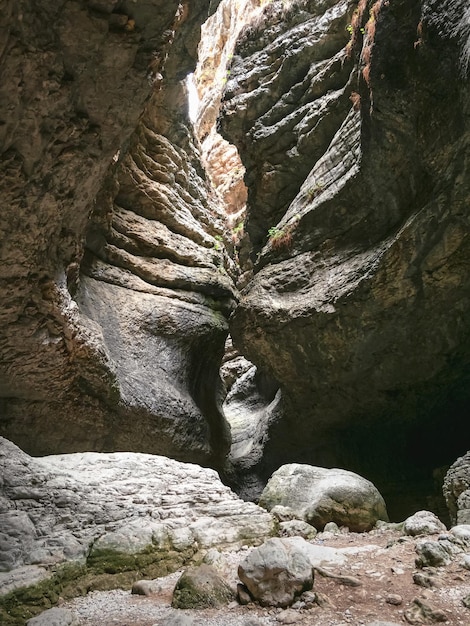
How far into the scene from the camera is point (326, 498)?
5934mm

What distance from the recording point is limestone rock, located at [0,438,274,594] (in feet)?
12.9

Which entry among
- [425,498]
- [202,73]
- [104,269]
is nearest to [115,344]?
[104,269]

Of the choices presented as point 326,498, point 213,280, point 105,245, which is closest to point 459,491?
point 326,498

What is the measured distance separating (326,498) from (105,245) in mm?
8067

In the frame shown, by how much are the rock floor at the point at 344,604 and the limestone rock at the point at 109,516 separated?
439 mm

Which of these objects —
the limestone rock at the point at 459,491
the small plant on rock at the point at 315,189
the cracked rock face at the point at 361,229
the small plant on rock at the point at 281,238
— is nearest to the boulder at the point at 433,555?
the limestone rock at the point at 459,491

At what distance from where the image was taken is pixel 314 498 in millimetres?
6035

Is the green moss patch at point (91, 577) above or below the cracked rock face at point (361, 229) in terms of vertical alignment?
below

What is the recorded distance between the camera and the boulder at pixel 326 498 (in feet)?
19.1

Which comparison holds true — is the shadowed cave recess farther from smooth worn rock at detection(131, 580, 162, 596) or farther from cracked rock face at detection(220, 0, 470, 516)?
smooth worn rock at detection(131, 580, 162, 596)

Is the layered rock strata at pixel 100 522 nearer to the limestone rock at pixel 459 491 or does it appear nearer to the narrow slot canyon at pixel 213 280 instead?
the narrow slot canyon at pixel 213 280

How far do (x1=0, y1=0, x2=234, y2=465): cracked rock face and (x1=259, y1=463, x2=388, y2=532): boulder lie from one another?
400 centimetres

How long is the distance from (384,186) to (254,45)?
29.9 feet

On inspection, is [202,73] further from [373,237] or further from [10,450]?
[10,450]
